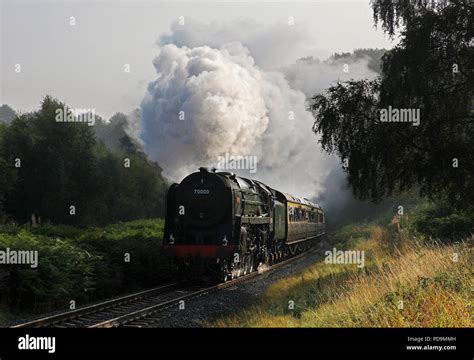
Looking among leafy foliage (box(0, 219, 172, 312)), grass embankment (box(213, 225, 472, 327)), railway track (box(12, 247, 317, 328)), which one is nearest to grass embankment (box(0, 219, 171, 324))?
leafy foliage (box(0, 219, 172, 312))

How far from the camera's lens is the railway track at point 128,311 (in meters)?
11.2

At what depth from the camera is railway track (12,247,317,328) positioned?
11227 mm

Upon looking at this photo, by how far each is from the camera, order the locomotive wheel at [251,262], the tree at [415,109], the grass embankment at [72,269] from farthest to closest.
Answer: the locomotive wheel at [251,262]
the tree at [415,109]
the grass embankment at [72,269]

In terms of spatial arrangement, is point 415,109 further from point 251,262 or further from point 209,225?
point 251,262

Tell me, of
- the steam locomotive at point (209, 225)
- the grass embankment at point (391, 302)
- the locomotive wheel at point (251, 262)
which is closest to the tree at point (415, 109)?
the grass embankment at point (391, 302)

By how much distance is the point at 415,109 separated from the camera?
16.8 metres

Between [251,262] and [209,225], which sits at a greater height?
[209,225]

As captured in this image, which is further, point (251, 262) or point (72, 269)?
point (251, 262)

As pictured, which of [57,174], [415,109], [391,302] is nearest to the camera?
[391,302]

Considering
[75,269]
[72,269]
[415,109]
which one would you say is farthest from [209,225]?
[415,109]

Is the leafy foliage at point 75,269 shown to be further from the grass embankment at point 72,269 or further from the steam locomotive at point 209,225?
the steam locomotive at point 209,225

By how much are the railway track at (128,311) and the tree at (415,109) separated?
6.38 metres

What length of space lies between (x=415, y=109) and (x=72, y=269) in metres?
11.1

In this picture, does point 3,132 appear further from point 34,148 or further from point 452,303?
point 452,303
